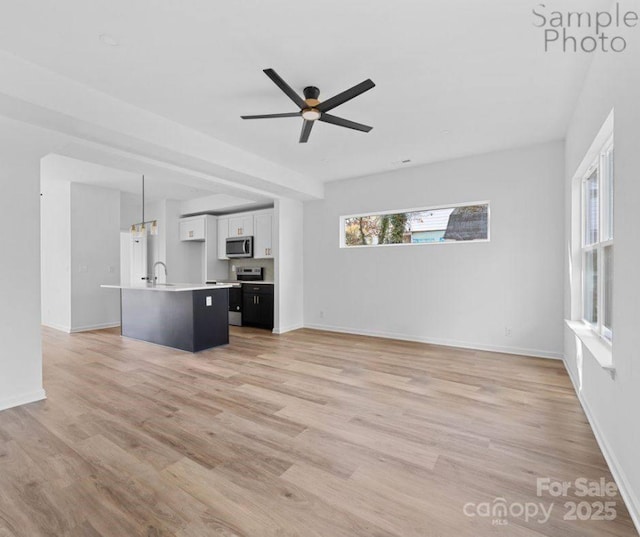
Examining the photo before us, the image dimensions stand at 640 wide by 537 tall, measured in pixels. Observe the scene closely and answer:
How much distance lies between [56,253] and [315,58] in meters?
6.39

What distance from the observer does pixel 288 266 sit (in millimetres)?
6039

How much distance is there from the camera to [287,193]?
221 inches

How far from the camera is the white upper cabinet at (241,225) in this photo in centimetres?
687

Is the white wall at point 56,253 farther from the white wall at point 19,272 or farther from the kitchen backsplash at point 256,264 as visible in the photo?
the white wall at point 19,272

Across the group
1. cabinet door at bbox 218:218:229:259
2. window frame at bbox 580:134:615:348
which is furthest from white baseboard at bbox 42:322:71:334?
window frame at bbox 580:134:615:348

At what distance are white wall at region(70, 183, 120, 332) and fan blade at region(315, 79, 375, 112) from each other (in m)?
5.55

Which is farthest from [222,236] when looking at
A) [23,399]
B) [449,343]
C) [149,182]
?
[449,343]

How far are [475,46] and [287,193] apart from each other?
147 inches

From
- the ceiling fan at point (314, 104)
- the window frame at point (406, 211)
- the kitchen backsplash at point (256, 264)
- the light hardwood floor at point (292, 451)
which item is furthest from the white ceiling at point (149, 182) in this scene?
the light hardwood floor at point (292, 451)

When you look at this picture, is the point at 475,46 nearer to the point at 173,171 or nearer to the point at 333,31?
the point at 333,31

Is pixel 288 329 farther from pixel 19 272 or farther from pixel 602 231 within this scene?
pixel 602 231

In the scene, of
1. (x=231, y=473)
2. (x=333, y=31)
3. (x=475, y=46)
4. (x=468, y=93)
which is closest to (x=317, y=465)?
(x=231, y=473)

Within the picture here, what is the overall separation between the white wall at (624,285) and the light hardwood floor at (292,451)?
0.65 ft

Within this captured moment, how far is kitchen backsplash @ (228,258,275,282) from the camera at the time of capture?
7.01 m
